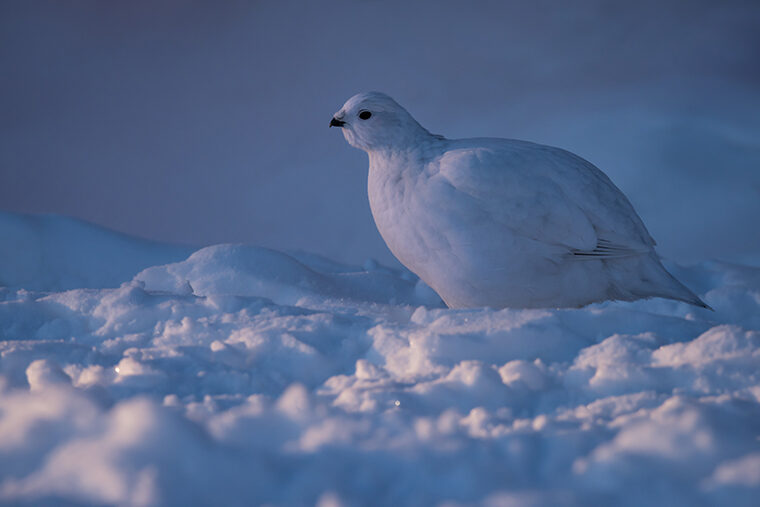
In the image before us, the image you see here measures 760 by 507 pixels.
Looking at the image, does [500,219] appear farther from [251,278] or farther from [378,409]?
[378,409]

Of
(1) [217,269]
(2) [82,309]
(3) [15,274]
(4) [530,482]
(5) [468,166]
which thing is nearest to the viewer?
(4) [530,482]

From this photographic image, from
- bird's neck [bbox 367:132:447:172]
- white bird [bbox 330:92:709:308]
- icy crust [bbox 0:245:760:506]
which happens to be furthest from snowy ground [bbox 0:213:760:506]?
bird's neck [bbox 367:132:447:172]

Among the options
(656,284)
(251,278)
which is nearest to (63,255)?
(251,278)

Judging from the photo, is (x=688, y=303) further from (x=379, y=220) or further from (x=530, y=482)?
(x=530, y=482)

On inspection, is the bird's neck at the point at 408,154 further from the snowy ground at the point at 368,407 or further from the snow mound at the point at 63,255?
the snow mound at the point at 63,255

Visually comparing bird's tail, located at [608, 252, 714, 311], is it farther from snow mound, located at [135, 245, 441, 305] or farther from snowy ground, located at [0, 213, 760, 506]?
snow mound, located at [135, 245, 441, 305]

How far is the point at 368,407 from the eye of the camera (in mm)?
1262

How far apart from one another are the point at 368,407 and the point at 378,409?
0.02m

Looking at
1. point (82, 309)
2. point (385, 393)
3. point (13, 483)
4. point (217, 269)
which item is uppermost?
point (217, 269)

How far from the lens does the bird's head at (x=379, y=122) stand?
2.65 m

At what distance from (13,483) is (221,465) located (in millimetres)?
361

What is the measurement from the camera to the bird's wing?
238 cm

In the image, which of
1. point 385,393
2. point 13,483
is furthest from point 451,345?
point 13,483

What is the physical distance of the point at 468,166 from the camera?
240 cm
